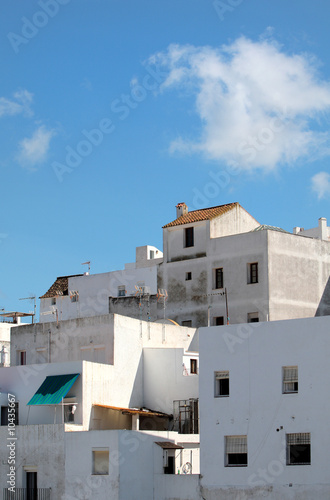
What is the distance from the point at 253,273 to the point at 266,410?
721 inches

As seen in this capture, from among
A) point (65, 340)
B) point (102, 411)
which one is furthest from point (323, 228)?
point (102, 411)

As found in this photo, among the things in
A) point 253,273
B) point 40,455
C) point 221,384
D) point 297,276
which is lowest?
point 40,455

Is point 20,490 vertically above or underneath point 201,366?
underneath

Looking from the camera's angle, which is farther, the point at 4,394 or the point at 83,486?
the point at 4,394

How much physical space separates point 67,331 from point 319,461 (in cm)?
1978

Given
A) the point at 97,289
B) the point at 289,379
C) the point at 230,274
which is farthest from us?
the point at 97,289

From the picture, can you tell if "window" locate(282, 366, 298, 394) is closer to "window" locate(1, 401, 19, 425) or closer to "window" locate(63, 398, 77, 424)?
"window" locate(63, 398, 77, 424)

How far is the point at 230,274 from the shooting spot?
5600 centimetres

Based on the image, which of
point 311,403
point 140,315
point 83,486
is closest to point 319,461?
point 311,403

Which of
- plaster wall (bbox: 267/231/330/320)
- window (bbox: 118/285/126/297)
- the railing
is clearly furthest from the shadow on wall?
the railing

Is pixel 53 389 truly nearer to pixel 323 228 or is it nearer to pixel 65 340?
pixel 65 340

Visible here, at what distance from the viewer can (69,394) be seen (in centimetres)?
4572

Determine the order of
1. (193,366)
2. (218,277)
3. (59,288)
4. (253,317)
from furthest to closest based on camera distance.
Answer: (59,288), (218,277), (253,317), (193,366)

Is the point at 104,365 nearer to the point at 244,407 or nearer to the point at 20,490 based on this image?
the point at 20,490
